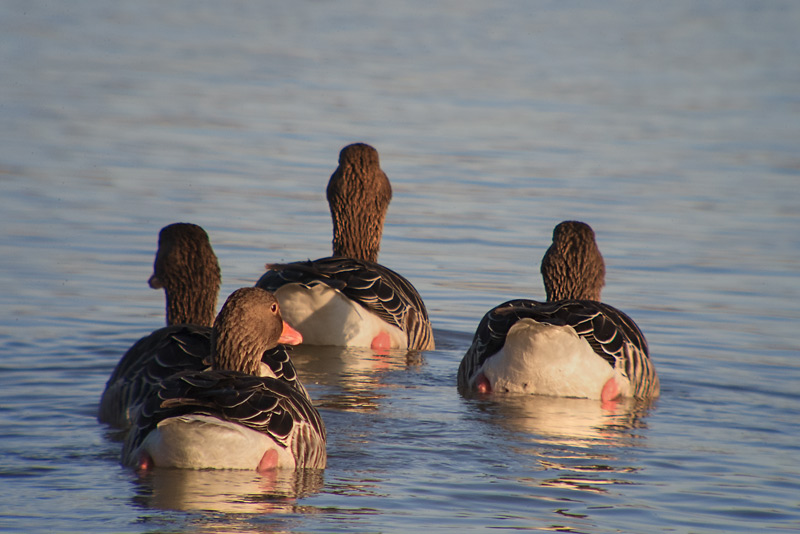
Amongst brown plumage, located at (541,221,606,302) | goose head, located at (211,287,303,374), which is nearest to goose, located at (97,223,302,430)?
goose head, located at (211,287,303,374)

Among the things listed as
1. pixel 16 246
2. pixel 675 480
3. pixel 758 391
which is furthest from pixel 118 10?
pixel 675 480

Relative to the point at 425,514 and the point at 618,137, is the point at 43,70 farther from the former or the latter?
the point at 425,514

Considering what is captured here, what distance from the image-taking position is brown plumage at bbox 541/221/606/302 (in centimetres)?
1097

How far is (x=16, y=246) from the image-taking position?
47.2 ft

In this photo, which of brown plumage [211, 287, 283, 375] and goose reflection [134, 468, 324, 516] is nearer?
goose reflection [134, 468, 324, 516]

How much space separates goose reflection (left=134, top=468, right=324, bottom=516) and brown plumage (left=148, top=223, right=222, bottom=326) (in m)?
2.60

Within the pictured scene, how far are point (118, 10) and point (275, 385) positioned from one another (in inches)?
1098

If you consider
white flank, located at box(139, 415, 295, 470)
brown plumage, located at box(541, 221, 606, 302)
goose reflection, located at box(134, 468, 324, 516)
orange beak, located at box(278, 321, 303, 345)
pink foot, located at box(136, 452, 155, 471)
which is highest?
brown plumage, located at box(541, 221, 606, 302)

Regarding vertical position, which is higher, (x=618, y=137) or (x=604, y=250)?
(x=618, y=137)

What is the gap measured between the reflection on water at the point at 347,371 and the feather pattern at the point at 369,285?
0.29m

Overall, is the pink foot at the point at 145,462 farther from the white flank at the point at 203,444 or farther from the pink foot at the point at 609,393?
the pink foot at the point at 609,393

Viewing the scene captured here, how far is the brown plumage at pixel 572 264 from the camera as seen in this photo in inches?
432

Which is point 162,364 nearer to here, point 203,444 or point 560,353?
point 203,444

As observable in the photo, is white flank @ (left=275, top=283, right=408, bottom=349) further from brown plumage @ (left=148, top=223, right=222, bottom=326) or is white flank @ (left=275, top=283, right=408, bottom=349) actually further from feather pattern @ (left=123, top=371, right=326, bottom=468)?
feather pattern @ (left=123, top=371, right=326, bottom=468)
